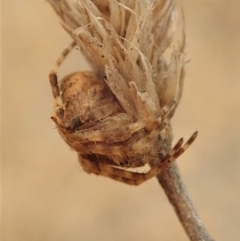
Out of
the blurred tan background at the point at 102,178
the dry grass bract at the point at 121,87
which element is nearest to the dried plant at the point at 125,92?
the dry grass bract at the point at 121,87

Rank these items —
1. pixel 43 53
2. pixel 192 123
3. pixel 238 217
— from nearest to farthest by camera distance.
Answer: pixel 238 217
pixel 192 123
pixel 43 53

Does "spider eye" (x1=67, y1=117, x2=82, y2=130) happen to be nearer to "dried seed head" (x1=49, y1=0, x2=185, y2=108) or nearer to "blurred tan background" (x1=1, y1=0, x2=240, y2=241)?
"dried seed head" (x1=49, y1=0, x2=185, y2=108)

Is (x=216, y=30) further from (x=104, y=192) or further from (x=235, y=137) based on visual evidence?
(x=104, y=192)

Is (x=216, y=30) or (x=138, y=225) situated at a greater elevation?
(x=216, y=30)

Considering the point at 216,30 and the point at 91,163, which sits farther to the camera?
the point at 216,30

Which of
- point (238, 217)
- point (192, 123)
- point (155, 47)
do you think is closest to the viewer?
point (155, 47)

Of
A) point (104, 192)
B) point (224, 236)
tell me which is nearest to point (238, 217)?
point (224, 236)
